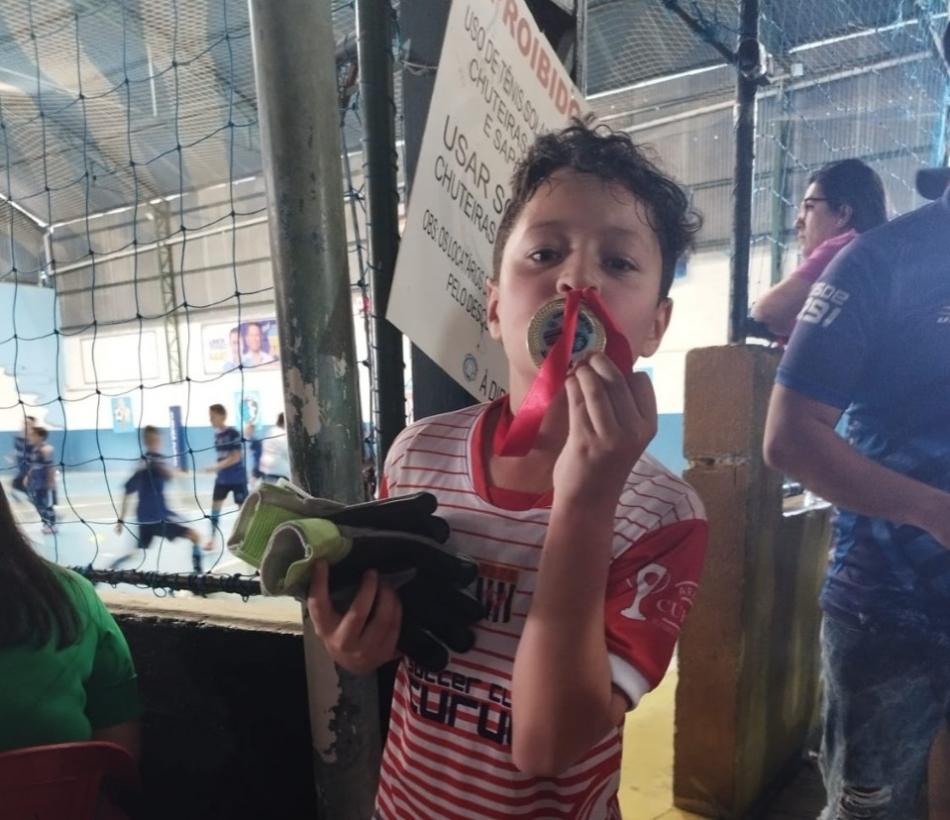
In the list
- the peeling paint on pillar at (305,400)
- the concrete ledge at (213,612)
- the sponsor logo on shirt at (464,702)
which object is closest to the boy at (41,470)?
the concrete ledge at (213,612)

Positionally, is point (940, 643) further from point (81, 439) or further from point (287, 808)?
point (81, 439)

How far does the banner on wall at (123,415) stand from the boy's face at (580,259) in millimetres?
12228

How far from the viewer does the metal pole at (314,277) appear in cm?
67

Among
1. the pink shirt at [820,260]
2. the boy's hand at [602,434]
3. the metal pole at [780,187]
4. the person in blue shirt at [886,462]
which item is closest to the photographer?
the boy's hand at [602,434]

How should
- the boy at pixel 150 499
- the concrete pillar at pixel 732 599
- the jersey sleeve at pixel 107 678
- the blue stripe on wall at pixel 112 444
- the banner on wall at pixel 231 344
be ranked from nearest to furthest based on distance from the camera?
the jersey sleeve at pixel 107 678
the concrete pillar at pixel 732 599
the boy at pixel 150 499
the banner on wall at pixel 231 344
the blue stripe on wall at pixel 112 444

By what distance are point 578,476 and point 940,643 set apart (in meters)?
0.71

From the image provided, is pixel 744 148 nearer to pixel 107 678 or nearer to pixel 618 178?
pixel 618 178

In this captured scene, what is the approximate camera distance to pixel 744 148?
169cm

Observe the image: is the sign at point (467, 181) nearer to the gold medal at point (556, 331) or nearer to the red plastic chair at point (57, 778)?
the gold medal at point (556, 331)

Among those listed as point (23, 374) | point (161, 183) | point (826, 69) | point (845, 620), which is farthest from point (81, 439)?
point (845, 620)

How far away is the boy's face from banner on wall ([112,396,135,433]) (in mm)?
12228

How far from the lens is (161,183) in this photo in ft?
31.7

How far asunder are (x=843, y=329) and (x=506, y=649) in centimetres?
61

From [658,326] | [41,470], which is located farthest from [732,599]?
[41,470]
